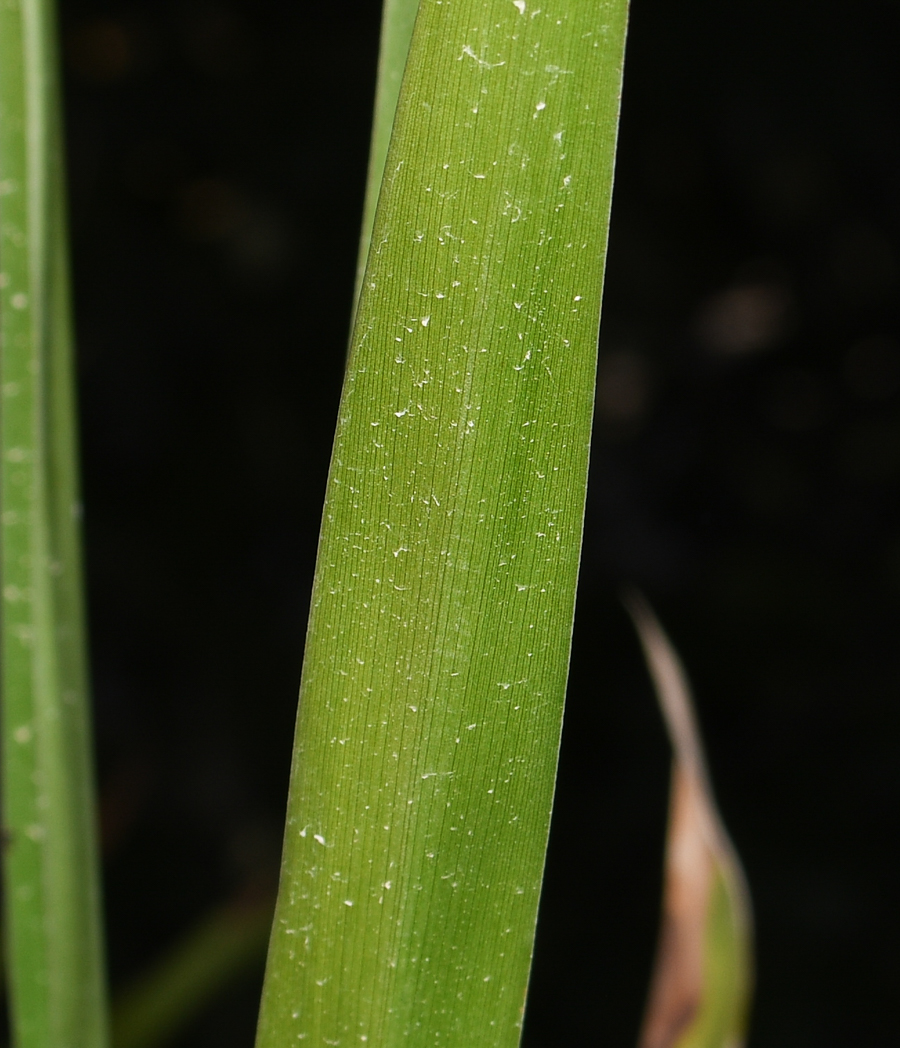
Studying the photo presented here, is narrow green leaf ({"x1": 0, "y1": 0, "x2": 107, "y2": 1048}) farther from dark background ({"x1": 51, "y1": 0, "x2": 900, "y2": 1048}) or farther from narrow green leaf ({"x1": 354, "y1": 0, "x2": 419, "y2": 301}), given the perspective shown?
dark background ({"x1": 51, "y1": 0, "x2": 900, "y2": 1048})

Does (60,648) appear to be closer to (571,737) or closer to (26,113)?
(26,113)

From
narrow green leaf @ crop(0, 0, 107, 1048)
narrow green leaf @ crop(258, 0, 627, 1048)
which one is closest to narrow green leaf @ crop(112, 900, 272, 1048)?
narrow green leaf @ crop(0, 0, 107, 1048)

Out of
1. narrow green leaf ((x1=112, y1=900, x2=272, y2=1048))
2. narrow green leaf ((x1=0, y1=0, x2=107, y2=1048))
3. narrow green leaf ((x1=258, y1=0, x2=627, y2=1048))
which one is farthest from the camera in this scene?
narrow green leaf ((x1=112, y1=900, x2=272, y2=1048))

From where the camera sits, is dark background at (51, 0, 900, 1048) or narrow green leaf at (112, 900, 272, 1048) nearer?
narrow green leaf at (112, 900, 272, 1048)

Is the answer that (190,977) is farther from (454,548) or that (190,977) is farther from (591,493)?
(591,493)

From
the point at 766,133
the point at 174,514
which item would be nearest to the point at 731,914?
the point at 766,133

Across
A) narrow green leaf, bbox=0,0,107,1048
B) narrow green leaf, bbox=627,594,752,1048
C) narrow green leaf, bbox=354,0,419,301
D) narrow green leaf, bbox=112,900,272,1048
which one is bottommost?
narrow green leaf, bbox=112,900,272,1048

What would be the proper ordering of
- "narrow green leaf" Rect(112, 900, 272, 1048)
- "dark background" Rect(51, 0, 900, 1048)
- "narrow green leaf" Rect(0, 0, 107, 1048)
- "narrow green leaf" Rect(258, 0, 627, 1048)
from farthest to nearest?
"dark background" Rect(51, 0, 900, 1048)
"narrow green leaf" Rect(112, 900, 272, 1048)
"narrow green leaf" Rect(0, 0, 107, 1048)
"narrow green leaf" Rect(258, 0, 627, 1048)

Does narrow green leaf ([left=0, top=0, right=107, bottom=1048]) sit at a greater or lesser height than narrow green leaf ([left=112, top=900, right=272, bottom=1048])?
greater
